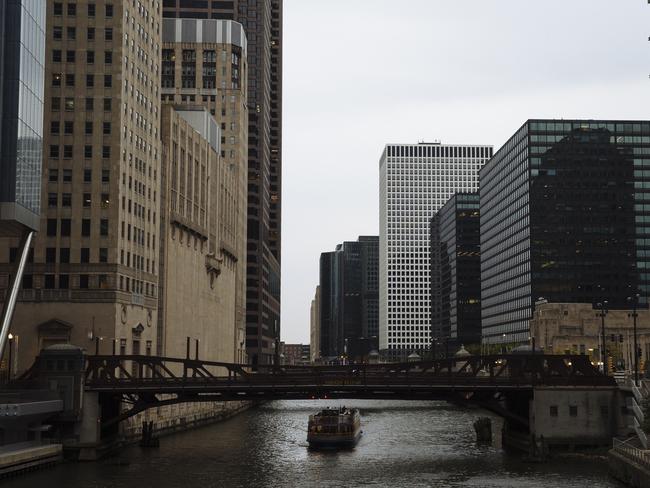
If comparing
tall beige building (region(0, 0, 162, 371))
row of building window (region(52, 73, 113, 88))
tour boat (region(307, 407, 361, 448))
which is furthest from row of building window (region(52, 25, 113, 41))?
tour boat (region(307, 407, 361, 448))

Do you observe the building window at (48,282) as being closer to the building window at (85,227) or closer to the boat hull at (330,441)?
the building window at (85,227)

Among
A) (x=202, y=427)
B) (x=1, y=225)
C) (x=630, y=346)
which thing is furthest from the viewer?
(x=630, y=346)

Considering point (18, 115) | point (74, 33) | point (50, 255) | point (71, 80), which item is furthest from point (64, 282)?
point (74, 33)

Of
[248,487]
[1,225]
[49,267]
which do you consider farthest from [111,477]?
[49,267]

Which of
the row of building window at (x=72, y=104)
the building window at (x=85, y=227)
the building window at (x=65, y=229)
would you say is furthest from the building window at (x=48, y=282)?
the row of building window at (x=72, y=104)

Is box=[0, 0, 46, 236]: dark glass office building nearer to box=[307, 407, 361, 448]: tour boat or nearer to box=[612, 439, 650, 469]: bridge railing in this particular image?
box=[307, 407, 361, 448]: tour boat

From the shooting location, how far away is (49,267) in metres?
113

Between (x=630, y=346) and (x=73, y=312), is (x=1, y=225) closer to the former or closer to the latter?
(x=73, y=312)

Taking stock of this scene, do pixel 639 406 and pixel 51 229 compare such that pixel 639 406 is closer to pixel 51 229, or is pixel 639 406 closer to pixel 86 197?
pixel 86 197

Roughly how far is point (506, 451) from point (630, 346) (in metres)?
109

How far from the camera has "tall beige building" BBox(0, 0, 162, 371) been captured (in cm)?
11156

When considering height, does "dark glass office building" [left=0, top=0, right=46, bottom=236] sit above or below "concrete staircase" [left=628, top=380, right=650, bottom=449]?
above

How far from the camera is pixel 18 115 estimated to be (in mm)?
87125

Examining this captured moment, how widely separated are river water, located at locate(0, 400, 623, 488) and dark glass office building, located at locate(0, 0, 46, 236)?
79.1ft
